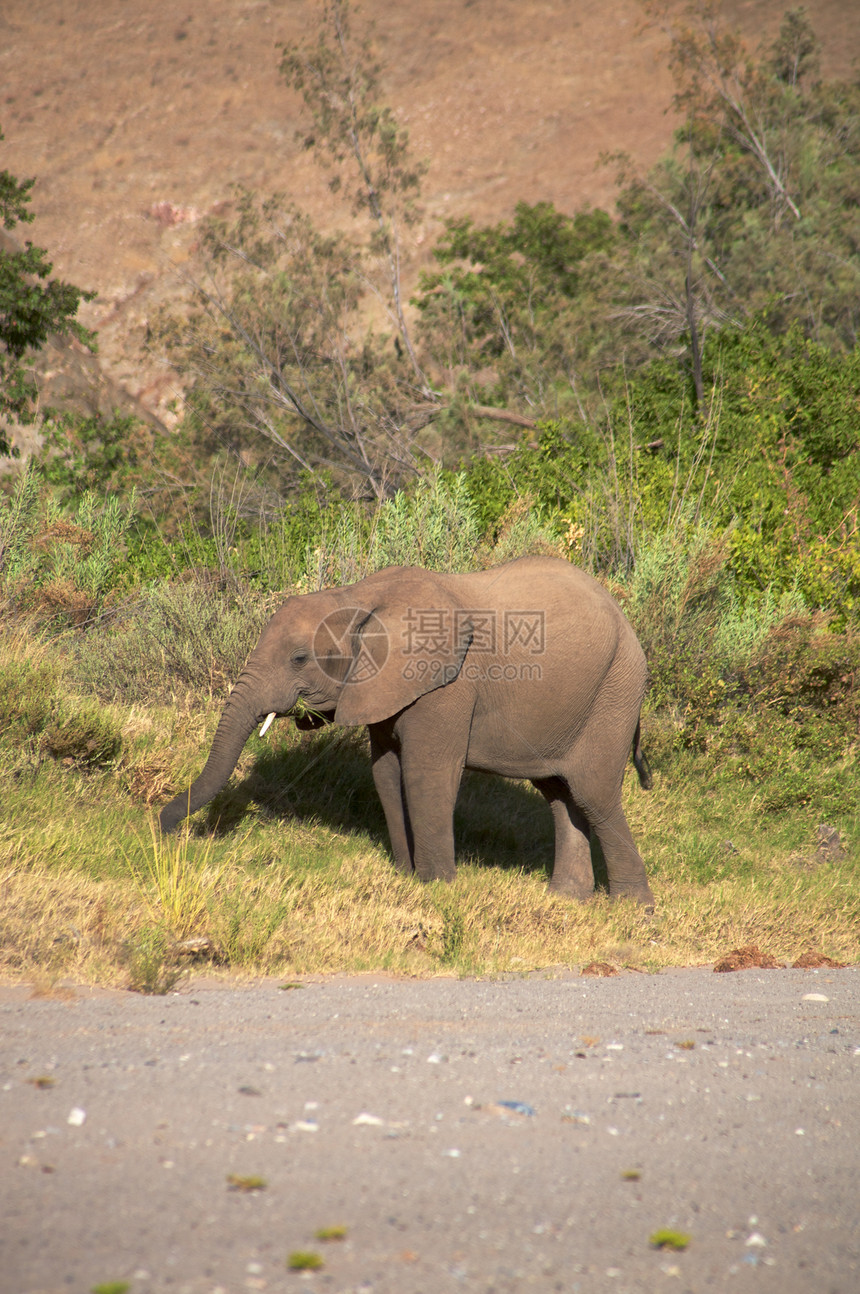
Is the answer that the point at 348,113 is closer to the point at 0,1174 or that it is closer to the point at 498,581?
the point at 498,581

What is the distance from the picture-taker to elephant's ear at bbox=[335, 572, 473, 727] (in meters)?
6.64

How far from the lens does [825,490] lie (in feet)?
43.9

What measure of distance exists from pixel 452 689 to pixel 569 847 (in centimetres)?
160

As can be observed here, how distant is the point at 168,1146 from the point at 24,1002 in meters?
1.75

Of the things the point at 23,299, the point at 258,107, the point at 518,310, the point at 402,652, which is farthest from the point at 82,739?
the point at 258,107

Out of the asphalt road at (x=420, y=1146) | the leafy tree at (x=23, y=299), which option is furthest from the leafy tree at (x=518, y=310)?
the asphalt road at (x=420, y=1146)

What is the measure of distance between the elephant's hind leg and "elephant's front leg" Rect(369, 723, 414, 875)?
1.03m

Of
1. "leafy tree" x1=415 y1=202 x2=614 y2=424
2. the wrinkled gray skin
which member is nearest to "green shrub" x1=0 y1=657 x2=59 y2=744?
the wrinkled gray skin

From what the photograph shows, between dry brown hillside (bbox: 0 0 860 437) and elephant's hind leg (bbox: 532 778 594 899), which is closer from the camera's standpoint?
elephant's hind leg (bbox: 532 778 594 899)

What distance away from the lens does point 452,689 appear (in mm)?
6773

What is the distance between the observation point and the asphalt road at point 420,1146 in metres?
2.54

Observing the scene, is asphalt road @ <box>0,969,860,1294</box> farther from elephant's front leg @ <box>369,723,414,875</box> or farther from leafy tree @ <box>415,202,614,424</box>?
leafy tree @ <box>415,202,614,424</box>

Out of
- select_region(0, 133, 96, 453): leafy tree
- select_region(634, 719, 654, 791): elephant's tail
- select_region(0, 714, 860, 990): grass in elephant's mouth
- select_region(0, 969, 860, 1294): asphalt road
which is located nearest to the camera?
select_region(0, 969, 860, 1294): asphalt road

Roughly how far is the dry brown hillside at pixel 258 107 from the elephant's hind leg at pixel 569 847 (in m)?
42.5
